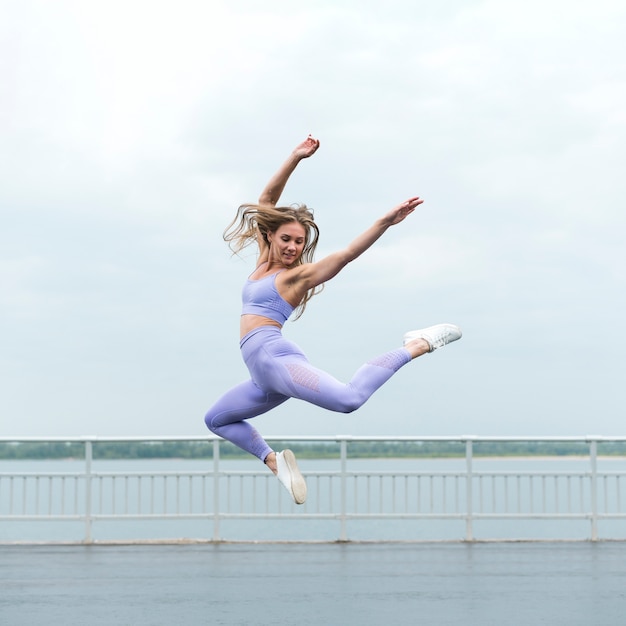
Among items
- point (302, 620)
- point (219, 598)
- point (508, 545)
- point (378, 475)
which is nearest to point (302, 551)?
point (378, 475)

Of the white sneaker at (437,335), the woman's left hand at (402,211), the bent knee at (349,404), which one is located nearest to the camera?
the woman's left hand at (402,211)

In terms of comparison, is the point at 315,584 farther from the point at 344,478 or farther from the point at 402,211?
the point at 402,211

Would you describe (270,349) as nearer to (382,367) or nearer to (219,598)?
(382,367)

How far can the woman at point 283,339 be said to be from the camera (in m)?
5.10

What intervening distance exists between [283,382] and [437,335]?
0.82m

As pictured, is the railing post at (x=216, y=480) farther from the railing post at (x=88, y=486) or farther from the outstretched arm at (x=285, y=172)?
the outstretched arm at (x=285, y=172)

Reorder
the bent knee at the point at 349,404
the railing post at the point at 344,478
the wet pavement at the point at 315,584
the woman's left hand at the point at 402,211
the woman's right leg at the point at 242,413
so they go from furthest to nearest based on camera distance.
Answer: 1. the railing post at the point at 344,478
2. the wet pavement at the point at 315,584
3. the woman's right leg at the point at 242,413
4. the bent knee at the point at 349,404
5. the woman's left hand at the point at 402,211

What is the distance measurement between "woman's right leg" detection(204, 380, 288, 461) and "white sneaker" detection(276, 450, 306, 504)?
0.16m

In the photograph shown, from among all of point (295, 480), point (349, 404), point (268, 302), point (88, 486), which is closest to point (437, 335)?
point (349, 404)

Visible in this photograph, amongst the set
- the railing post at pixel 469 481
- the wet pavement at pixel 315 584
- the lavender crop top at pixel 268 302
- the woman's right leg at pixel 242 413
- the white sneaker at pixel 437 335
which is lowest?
the wet pavement at pixel 315 584

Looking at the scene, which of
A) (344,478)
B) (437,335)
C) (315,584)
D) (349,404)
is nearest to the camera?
(349,404)

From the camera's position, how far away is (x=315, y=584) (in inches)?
350

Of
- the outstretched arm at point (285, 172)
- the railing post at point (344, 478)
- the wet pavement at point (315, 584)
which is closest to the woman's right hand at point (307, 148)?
the outstretched arm at point (285, 172)

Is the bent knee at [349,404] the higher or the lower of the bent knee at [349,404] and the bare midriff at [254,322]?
the lower
